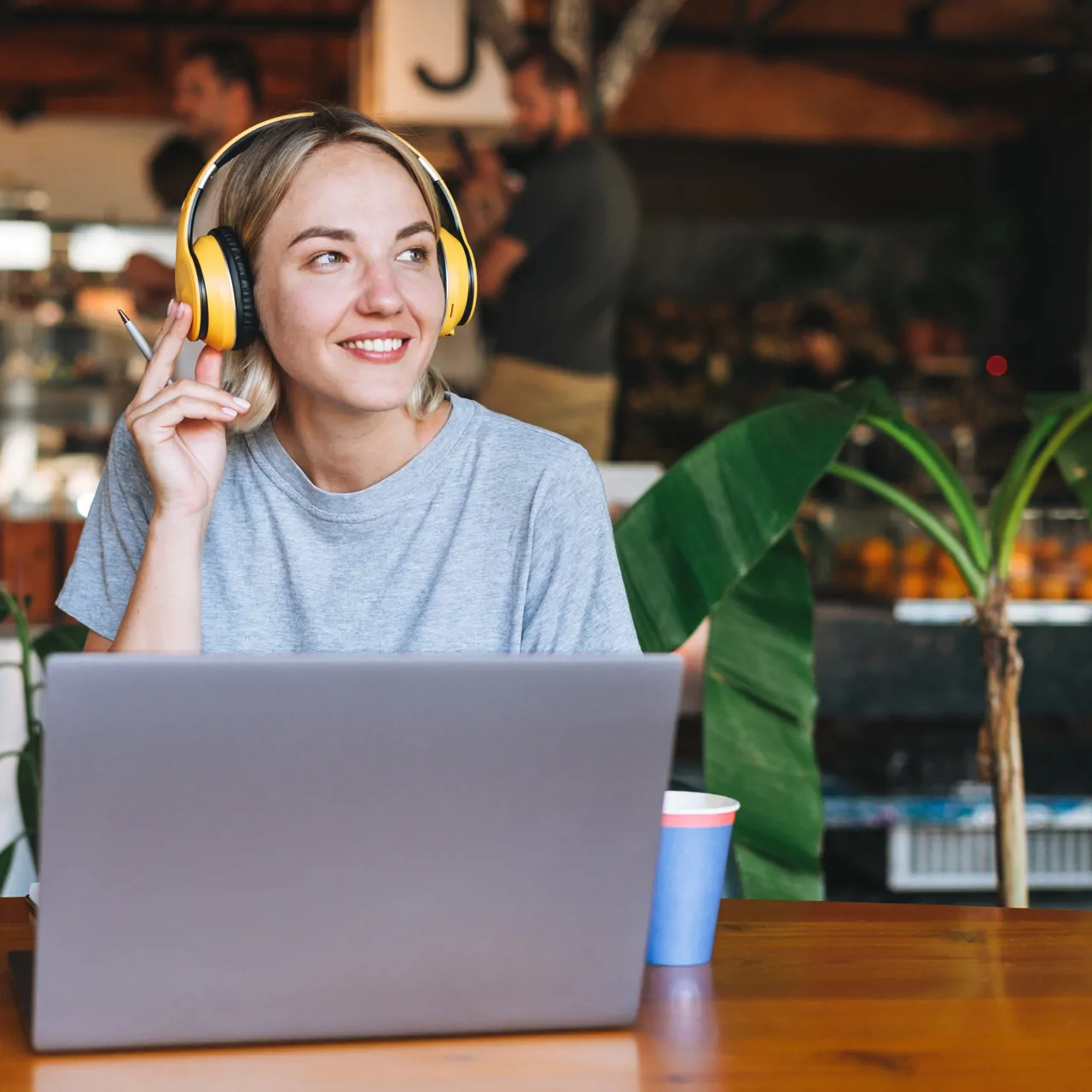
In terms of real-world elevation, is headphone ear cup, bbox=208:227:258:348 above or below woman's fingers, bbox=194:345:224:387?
above

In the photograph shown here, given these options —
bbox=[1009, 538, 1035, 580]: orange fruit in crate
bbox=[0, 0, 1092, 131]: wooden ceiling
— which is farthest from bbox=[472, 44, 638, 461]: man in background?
bbox=[0, 0, 1092, 131]: wooden ceiling

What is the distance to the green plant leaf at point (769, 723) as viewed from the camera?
5.69ft

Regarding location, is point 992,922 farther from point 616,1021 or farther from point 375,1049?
point 375,1049

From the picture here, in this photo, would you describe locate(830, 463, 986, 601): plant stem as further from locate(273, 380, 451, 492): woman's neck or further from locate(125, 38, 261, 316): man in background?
locate(125, 38, 261, 316): man in background

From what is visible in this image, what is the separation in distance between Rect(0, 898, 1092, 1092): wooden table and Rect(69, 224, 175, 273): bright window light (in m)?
6.77

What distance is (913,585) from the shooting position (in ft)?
12.2

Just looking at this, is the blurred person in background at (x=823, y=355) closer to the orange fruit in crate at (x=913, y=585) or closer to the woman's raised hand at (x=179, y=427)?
the orange fruit in crate at (x=913, y=585)

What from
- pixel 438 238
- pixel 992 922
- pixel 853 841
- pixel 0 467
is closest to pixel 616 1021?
pixel 992 922

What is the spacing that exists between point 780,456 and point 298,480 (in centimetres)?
51

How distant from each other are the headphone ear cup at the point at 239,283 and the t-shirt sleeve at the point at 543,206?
93.8 inches

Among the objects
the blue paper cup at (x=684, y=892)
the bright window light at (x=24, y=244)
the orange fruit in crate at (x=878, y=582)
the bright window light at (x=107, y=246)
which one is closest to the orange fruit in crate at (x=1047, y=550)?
the orange fruit in crate at (x=878, y=582)

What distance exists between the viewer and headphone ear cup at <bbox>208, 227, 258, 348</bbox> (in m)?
1.37

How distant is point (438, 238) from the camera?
1.46 m

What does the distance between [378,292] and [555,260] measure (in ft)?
8.03
